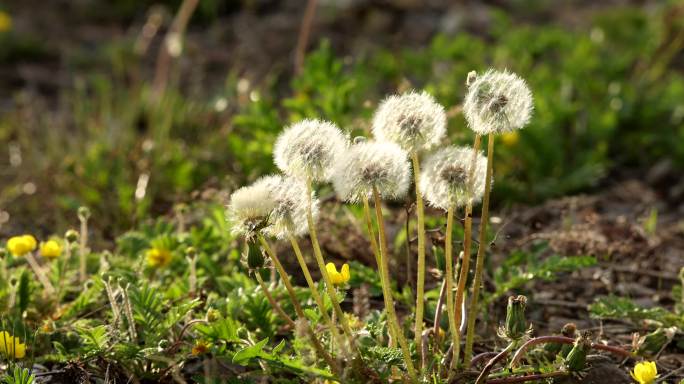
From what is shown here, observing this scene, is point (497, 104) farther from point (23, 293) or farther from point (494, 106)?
point (23, 293)

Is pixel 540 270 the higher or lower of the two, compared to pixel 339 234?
lower

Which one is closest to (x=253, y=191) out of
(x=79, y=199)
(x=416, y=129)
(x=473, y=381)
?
(x=416, y=129)

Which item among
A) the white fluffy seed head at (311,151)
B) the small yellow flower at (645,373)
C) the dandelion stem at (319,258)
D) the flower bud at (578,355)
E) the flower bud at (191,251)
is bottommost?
the small yellow flower at (645,373)

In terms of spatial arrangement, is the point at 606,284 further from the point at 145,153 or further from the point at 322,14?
the point at 322,14

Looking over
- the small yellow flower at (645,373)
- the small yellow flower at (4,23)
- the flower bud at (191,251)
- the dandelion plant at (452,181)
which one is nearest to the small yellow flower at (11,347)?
the flower bud at (191,251)

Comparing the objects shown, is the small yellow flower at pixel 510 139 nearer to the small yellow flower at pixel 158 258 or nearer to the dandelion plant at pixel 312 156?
the small yellow flower at pixel 158 258

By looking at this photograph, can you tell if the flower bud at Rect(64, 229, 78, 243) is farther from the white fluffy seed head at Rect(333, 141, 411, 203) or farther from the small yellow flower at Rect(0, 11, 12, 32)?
the small yellow flower at Rect(0, 11, 12, 32)

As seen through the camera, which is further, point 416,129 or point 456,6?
point 456,6
